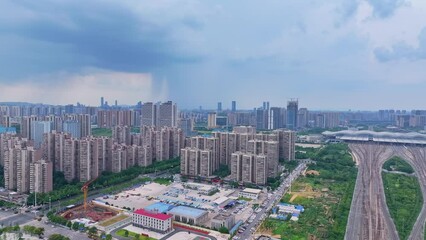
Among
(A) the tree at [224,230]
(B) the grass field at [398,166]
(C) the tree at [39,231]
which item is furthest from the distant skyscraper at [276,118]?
(C) the tree at [39,231]

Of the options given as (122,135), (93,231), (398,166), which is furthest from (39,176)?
(398,166)

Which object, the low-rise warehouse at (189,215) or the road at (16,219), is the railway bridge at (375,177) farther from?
the road at (16,219)

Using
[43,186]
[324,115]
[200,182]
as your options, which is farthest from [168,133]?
[324,115]

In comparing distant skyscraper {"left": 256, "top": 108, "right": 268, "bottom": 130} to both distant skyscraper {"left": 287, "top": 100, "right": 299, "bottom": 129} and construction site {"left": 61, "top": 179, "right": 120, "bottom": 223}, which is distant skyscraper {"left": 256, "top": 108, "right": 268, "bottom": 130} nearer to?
distant skyscraper {"left": 287, "top": 100, "right": 299, "bottom": 129}

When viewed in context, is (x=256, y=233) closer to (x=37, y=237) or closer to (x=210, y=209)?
(x=210, y=209)

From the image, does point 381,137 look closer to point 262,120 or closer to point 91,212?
point 262,120

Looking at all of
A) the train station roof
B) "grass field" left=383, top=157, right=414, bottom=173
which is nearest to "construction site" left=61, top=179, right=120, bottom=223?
"grass field" left=383, top=157, right=414, bottom=173
